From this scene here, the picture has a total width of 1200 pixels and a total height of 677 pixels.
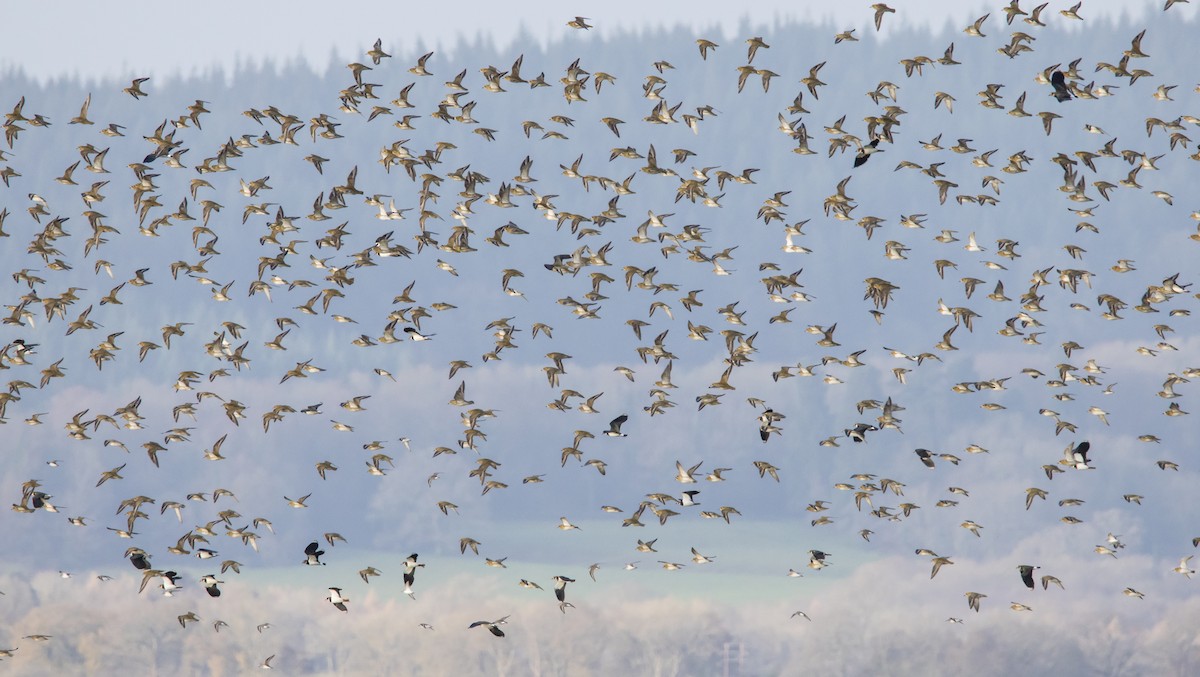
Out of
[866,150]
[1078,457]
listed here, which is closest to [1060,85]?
[866,150]

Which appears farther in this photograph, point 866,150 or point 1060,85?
point 866,150

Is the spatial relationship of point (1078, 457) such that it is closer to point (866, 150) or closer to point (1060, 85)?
point (1060, 85)

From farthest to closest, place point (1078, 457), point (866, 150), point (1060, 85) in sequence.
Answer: point (1078, 457) → point (866, 150) → point (1060, 85)

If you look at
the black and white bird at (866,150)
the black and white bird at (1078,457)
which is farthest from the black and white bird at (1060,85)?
the black and white bird at (1078,457)

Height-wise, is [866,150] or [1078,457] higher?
[866,150]

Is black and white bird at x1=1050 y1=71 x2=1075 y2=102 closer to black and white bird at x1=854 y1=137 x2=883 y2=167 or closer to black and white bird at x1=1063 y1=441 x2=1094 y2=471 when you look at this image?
black and white bird at x1=854 y1=137 x2=883 y2=167

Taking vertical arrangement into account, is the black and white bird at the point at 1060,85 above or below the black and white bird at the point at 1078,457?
A: above

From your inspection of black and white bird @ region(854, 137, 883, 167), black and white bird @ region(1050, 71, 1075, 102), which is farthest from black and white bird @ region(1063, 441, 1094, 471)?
black and white bird @ region(854, 137, 883, 167)

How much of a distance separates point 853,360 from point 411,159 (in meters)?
21.5

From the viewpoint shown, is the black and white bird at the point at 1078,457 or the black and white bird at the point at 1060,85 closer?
the black and white bird at the point at 1060,85

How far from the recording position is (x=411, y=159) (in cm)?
6969

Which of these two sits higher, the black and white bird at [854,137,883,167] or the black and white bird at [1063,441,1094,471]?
the black and white bird at [854,137,883,167]

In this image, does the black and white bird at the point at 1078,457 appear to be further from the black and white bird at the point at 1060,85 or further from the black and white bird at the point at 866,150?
the black and white bird at the point at 866,150

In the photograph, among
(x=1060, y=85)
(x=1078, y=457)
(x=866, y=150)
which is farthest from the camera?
(x=1078, y=457)
